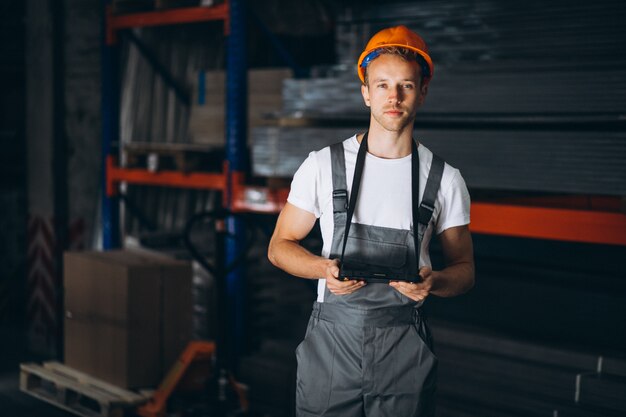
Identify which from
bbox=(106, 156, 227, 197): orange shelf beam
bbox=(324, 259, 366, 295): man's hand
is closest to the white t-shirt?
bbox=(324, 259, 366, 295): man's hand

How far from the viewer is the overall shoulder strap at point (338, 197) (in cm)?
303

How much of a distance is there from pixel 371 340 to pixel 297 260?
0.37 m

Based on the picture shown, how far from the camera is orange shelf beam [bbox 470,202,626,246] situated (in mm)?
4301

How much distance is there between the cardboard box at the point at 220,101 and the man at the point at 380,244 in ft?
11.1

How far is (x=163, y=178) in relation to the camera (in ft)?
23.1

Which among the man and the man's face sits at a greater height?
the man's face

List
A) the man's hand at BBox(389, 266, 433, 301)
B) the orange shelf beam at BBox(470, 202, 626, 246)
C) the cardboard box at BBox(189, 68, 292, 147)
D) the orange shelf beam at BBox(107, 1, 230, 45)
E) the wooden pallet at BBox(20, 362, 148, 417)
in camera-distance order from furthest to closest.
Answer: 1. the cardboard box at BBox(189, 68, 292, 147)
2. the orange shelf beam at BBox(107, 1, 230, 45)
3. the wooden pallet at BBox(20, 362, 148, 417)
4. the orange shelf beam at BBox(470, 202, 626, 246)
5. the man's hand at BBox(389, 266, 433, 301)

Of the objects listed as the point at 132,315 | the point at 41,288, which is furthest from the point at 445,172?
the point at 41,288

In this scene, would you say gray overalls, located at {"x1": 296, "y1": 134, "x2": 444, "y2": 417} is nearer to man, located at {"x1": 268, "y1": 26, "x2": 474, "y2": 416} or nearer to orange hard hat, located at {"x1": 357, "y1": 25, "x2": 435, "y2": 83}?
man, located at {"x1": 268, "y1": 26, "x2": 474, "y2": 416}

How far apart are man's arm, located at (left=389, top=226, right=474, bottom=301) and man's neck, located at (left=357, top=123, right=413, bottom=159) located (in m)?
0.32

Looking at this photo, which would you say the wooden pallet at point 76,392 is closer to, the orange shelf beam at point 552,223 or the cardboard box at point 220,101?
the cardboard box at point 220,101

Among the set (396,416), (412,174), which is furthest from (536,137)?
(396,416)

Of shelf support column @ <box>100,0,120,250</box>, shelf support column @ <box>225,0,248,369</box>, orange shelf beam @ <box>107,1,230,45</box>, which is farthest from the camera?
shelf support column @ <box>100,0,120,250</box>

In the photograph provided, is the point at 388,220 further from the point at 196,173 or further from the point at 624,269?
the point at 196,173
